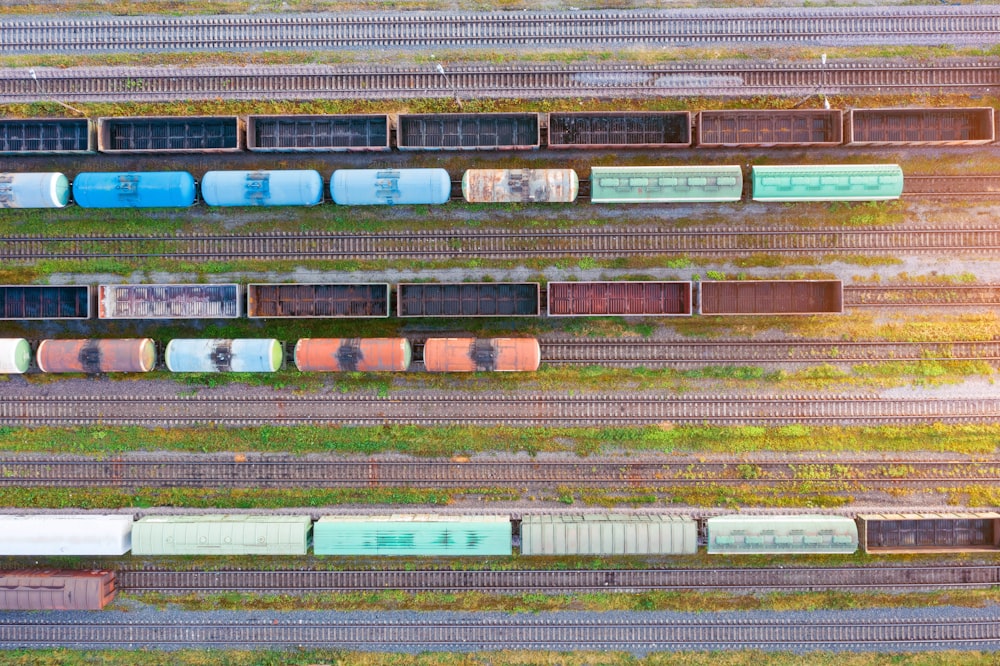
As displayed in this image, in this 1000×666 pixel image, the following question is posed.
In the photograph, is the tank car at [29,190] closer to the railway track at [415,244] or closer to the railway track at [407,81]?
the railway track at [415,244]

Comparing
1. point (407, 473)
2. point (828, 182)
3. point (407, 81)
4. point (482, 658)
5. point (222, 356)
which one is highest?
point (407, 81)

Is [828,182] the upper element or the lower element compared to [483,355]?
upper

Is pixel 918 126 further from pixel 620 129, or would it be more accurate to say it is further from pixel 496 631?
pixel 496 631

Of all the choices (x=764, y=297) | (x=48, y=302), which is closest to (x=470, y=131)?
(x=764, y=297)

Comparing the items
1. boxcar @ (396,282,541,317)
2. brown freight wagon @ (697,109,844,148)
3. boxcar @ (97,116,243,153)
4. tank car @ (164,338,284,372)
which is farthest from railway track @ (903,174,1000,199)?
boxcar @ (97,116,243,153)

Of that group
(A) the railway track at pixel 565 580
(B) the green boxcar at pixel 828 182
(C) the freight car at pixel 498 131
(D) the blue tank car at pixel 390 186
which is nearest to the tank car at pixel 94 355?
(C) the freight car at pixel 498 131
